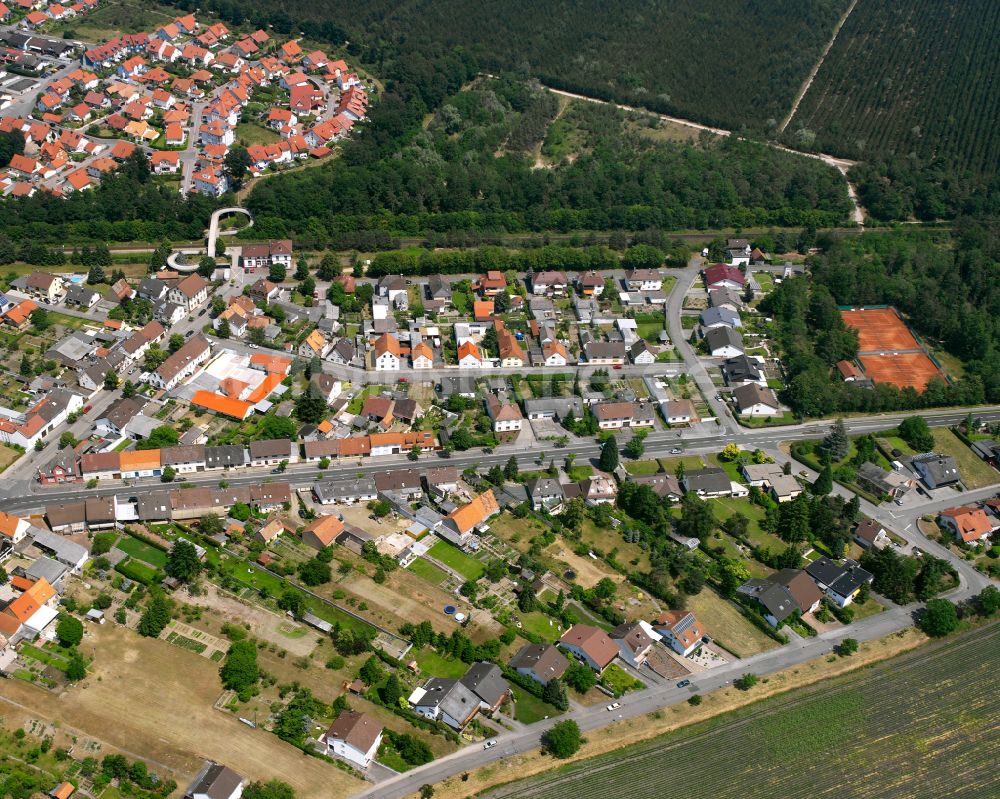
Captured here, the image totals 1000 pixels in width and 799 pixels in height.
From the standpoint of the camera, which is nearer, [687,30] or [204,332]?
[204,332]

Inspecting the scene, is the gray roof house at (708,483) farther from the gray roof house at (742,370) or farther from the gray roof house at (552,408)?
the gray roof house at (742,370)

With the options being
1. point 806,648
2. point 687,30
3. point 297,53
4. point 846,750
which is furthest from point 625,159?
point 846,750

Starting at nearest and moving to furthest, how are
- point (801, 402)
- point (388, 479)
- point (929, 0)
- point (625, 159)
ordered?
1. point (388, 479)
2. point (801, 402)
3. point (625, 159)
4. point (929, 0)

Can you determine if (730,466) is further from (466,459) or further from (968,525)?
(466,459)

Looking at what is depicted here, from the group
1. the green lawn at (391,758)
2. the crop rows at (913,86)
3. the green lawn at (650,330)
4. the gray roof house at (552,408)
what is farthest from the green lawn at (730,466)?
the crop rows at (913,86)

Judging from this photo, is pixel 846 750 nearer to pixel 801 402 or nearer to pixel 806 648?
pixel 806 648

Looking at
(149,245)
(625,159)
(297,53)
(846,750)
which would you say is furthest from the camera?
(297,53)

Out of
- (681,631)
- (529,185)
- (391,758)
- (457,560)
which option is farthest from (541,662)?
(529,185)
